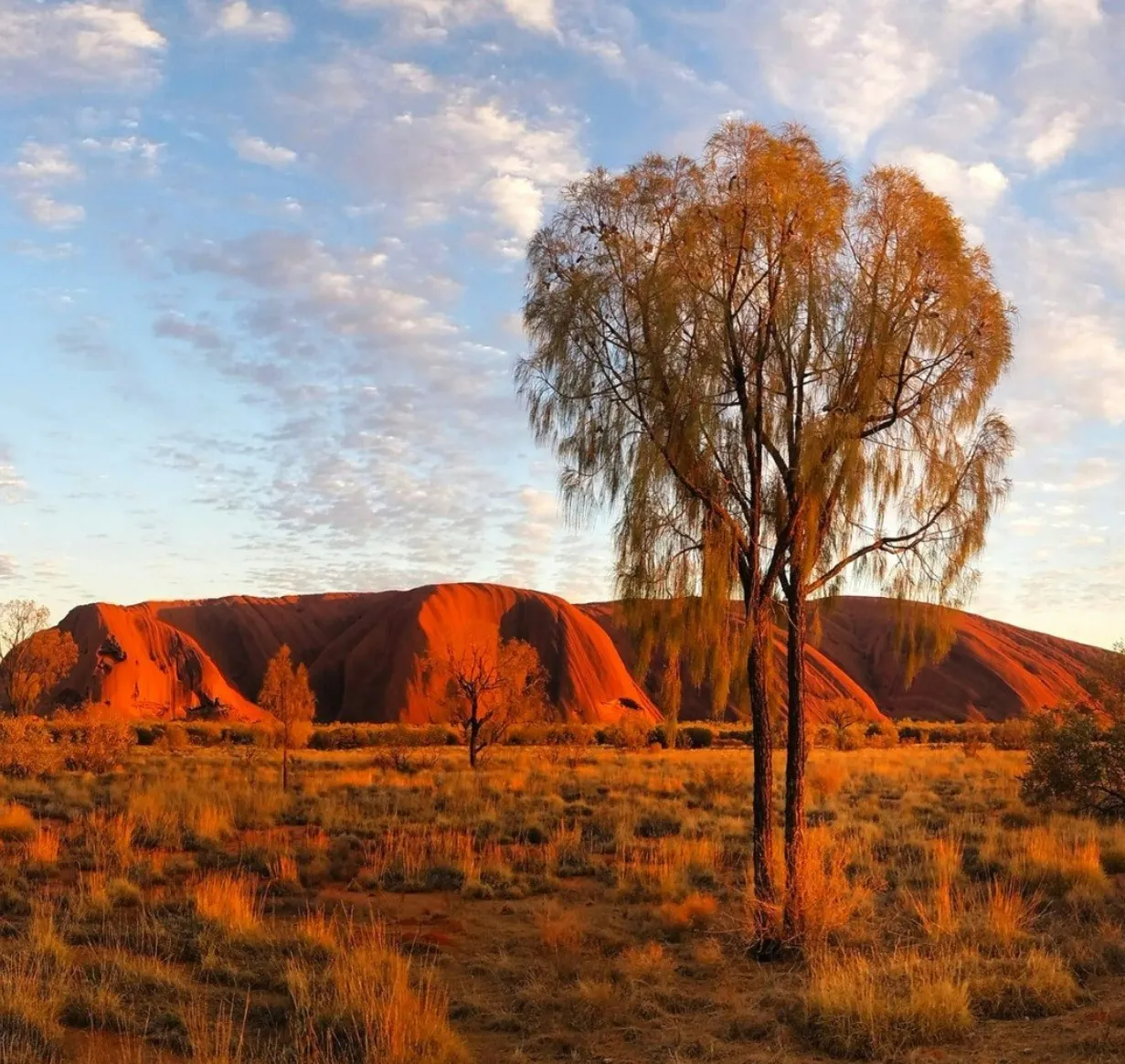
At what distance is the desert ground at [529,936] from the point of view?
651 cm

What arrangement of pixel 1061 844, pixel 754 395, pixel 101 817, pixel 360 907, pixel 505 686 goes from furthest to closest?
pixel 505 686 → pixel 101 817 → pixel 1061 844 → pixel 360 907 → pixel 754 395

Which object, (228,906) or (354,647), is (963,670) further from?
(228,906)

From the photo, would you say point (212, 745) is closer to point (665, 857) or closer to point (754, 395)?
point (665, 857)

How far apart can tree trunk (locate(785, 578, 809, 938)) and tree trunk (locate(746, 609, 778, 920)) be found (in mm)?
182

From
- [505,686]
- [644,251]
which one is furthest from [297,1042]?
[505,686]

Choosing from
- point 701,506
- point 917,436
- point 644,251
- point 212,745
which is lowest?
point 212,745

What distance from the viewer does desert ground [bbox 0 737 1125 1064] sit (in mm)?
6512

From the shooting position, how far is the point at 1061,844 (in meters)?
13.7

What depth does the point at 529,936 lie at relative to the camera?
33.3 feet

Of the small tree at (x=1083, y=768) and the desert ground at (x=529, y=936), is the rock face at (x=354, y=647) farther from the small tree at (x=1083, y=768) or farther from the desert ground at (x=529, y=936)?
the small tree at (x=1083, y=768)

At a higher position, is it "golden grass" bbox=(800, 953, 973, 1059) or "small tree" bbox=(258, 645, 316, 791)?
"small tree" bbox=(258, 645, 316, 791)

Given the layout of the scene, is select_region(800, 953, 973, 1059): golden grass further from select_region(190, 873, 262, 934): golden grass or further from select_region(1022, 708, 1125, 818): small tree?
select_region(1022, 708, 1125, 818): small tree

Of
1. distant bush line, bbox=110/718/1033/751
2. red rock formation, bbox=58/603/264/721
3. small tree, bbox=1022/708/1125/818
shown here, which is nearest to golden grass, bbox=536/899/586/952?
small tree, bbox=1022/708/1125/818

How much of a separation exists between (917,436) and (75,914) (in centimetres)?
998
